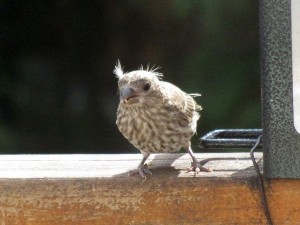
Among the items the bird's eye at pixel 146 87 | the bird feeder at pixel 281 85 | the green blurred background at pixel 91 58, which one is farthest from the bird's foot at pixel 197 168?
the green blurred background at pixel 91 58

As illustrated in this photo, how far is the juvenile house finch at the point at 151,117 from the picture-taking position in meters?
4.65

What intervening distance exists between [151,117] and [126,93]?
24 cm

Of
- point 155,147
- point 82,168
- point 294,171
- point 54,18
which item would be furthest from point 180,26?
point 294,171

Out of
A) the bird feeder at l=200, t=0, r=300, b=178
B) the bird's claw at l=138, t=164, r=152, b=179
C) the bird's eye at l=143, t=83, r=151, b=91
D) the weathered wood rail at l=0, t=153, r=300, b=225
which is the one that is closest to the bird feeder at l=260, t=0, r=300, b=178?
the bird feeder at l=200, t=0, r=300, b=178

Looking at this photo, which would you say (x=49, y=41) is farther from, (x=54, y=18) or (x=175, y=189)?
(x=175, y=189)

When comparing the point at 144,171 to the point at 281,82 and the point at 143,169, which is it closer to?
the point at 143,169

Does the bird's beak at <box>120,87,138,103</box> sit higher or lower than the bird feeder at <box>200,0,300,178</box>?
lower

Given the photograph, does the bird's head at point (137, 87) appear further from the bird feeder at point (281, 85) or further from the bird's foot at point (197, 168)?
the bird feeder at point (281, 85)

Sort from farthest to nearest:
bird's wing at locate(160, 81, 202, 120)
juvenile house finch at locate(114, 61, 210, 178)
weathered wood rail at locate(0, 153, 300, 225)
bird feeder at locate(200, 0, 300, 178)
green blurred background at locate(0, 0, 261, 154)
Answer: green blurred background at locate(0, 0, 261, 154)
bird's wing at locate(160, 81, 202, 120)
juvenile house finch at locate(114, 61, 210, 178)
weathered wood rail at locate(0, 153, 300, 225)
bird feeder at locate(200, 0, 300, 178)

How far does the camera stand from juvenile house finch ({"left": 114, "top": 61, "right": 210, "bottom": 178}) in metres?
4.65

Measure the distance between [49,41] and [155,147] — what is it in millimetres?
2629

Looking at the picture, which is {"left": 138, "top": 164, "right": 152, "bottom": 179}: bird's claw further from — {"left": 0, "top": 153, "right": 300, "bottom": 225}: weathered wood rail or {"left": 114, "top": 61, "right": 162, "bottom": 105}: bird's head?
{"left": 114, "top": 61, "right": 162, "bottom": 105}: bird's head

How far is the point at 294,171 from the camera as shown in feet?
11.4

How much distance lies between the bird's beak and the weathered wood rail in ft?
2.25
